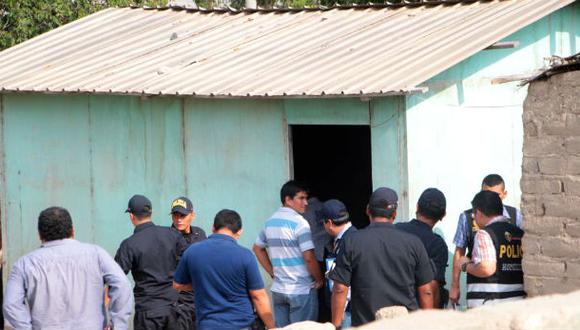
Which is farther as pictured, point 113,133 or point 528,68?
point 113,133

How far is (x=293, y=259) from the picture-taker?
27.9 ft

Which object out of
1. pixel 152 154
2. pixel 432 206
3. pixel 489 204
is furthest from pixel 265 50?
pixel 489 204

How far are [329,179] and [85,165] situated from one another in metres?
2.62

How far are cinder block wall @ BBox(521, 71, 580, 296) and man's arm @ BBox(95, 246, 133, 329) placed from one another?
8.61 feet

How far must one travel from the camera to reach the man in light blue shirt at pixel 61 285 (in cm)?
702

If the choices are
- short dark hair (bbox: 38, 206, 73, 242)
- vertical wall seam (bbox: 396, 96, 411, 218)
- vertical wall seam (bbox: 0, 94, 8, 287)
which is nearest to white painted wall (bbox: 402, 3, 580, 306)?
vertical wall seam (bbox: 396, 96, 411, 218)

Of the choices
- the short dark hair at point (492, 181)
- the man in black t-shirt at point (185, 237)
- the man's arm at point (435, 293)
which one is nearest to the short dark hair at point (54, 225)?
the man in black t-shirt at point (185, 237)

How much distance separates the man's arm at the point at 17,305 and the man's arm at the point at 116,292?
493 mm

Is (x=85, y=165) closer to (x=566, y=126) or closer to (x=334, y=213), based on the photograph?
(x=334, y=213)

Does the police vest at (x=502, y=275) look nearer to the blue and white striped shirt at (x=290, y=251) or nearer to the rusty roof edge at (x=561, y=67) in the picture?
the rusty roof edge at (x=561, y=67)

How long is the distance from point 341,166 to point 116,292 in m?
5.71

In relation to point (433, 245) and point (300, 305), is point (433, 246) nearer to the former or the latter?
point (433, 245)

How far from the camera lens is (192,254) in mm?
7707

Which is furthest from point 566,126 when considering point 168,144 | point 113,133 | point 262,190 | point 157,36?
point 157,36
